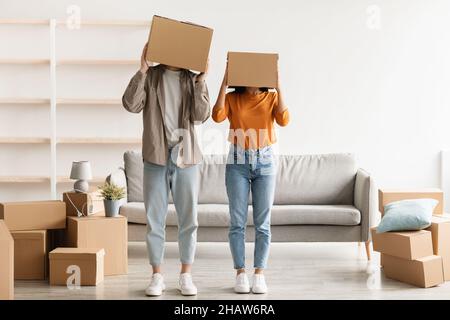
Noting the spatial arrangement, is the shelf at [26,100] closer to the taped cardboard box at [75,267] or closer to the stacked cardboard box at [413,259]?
the taped cardboard box at [75,267]

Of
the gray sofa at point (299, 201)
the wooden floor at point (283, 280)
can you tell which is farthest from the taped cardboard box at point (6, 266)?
the gray sofa at point (299, 201)

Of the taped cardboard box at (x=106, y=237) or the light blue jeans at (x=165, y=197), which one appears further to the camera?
the taped cardboard box at (x=106, y=237)

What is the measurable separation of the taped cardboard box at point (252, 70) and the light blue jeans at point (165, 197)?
1.62ft

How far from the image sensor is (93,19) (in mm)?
5988

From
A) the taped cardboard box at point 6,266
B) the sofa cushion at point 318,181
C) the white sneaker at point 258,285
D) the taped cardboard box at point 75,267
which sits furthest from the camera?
the sofa cushion at point 318,181

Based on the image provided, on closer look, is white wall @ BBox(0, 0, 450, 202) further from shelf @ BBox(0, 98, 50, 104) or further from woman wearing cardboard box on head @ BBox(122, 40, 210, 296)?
woman wearing cardboard box on head @ BBox(122, 40, 210, 296)

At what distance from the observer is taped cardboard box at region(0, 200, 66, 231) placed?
428 centimetres

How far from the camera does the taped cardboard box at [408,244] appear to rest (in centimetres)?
400

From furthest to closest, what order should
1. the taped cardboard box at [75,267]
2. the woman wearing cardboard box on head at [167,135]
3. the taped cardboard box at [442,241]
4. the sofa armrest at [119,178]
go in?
the sofa armrest at [119,178] → the taped cardboard box at [442,241] → the taped cardboard box at [75,267] → the woman wearing cardboard box on head at [167,135]

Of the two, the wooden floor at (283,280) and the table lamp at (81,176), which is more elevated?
the table lamp at (81,176)

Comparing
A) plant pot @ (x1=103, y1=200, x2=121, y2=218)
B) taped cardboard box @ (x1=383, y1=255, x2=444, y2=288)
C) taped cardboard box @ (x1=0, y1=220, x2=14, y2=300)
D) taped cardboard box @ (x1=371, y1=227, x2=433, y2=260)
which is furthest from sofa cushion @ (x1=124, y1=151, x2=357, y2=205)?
taped cardboard box @ (x1=0, y1=220, x2=14, y2=300)

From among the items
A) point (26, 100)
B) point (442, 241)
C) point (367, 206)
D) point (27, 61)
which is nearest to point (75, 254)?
point (367, 206)
